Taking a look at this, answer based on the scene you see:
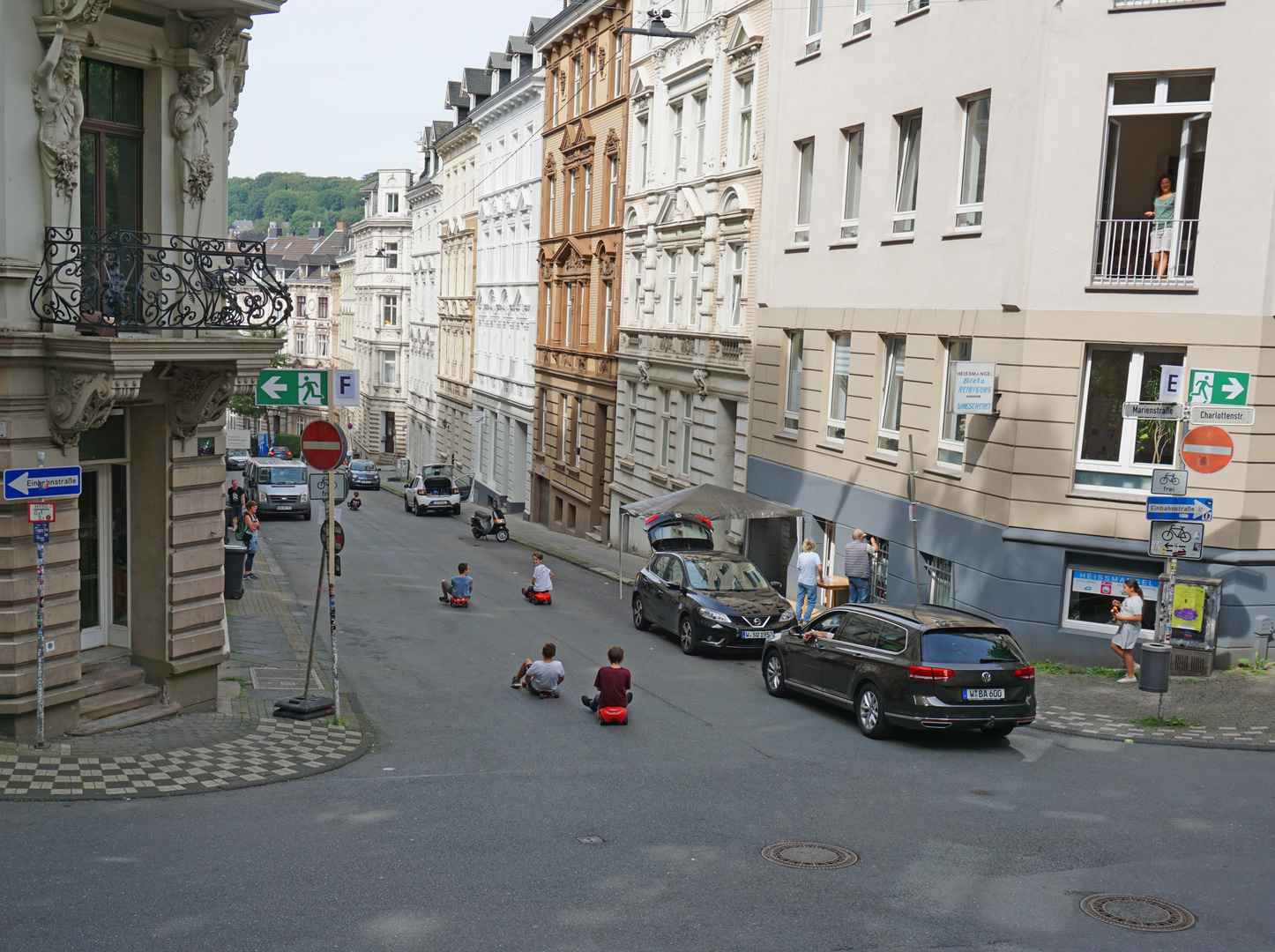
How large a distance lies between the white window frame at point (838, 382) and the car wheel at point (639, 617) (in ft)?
17.2

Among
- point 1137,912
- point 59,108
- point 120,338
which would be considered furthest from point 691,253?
point 1137,912

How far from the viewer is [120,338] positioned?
1196 centimetres

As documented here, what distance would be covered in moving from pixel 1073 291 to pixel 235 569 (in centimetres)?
1551

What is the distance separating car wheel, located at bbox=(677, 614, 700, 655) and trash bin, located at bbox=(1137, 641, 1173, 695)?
7275 millimetres

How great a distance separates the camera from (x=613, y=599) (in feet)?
92.3

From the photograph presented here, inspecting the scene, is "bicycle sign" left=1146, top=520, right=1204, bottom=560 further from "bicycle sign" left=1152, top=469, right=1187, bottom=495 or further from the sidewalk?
the sidewalk

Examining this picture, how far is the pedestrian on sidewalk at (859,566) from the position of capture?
2189 cm

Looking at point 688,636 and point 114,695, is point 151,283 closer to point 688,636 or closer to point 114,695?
point 114,695

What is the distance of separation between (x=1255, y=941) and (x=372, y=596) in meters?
20.5

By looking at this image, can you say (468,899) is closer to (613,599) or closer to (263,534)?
(613,599)

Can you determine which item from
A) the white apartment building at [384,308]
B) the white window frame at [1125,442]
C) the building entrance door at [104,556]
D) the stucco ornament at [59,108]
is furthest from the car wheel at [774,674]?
the white apartment building at [384,308]

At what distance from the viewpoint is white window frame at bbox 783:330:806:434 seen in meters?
26.8

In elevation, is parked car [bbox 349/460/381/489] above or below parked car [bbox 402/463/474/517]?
below

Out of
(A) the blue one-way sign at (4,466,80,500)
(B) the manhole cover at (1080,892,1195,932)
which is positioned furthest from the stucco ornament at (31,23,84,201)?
(B) the manhole cover at (1080,892,1195,932)
